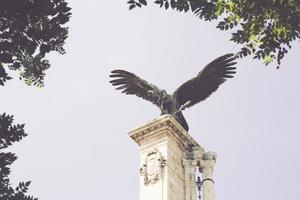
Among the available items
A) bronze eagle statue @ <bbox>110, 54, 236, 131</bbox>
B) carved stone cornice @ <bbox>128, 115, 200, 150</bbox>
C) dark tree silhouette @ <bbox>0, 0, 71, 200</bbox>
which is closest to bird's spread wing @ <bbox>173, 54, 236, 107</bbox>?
bronze eagle statue @ <bbox>110, 54, 236, 131</bbox>

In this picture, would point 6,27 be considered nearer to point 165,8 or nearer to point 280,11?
point 165,8

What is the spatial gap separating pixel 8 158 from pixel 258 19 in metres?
4.13

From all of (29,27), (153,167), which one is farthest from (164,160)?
(29,27)

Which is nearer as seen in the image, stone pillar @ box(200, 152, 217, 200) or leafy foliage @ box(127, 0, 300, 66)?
leafy foliage @ box(127, 0, 300, 66)

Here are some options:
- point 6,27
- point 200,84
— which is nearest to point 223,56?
point 200,84

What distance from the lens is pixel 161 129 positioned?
17.8m

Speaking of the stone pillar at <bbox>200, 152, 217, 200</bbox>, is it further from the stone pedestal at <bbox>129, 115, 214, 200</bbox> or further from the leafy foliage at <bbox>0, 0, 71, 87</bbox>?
the leafy foliage at <bbox>0, 0, 71, 87</bbox>

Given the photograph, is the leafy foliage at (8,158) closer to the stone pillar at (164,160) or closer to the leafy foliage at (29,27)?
the leafy foliage at (29,27)

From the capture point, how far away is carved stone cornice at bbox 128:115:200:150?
17.7 meters

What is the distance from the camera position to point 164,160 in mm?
16891

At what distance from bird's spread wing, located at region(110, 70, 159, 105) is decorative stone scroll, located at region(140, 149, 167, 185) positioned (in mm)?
2758

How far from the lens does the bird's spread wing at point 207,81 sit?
19.2 meters

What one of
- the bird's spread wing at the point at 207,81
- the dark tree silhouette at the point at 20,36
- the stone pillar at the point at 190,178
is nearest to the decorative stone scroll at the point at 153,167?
the stone pillar at the point at 190,178

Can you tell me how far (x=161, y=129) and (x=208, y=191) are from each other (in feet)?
8.24
